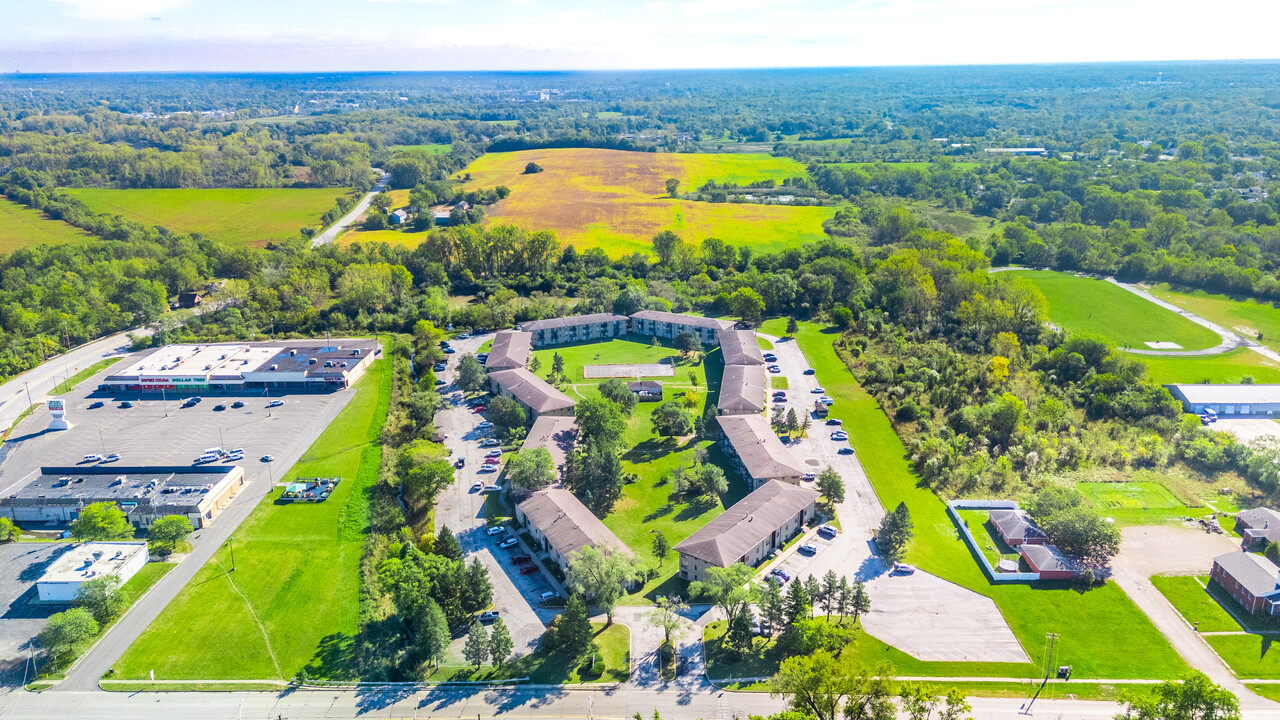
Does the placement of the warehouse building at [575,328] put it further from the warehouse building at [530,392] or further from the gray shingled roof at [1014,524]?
the gray shingled roof at [1014,524]

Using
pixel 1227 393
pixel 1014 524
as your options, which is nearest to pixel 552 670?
pixel 1014 524

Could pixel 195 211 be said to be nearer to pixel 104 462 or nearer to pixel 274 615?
pixel 104 462

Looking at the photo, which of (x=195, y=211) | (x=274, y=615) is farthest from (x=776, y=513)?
(x=195, y=211)

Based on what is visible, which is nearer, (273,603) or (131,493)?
(273,603)

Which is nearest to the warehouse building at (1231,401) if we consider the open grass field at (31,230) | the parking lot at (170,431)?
the parking lot at (170,431)

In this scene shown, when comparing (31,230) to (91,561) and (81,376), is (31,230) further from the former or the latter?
(91,561)

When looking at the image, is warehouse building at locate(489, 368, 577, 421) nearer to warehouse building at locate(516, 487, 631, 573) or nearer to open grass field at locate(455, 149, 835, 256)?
warehouse building at locate(516, 487, 631, 573)
